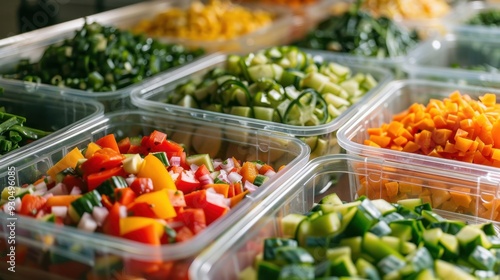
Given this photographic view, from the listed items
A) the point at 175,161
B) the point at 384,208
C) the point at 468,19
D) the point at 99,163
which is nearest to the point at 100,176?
the point at 99,163

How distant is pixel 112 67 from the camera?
8.11 feet

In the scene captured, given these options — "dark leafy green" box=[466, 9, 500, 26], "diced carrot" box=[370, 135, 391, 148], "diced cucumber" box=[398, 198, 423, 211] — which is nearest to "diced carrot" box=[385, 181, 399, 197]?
"diced cucumber" box=[398, 198, 423, 211]

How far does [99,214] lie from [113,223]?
0.16 ft

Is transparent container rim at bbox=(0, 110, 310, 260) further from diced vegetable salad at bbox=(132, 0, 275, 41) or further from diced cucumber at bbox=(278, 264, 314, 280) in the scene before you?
diced vegetable salad at bbox=(132, 0, 275, 41)

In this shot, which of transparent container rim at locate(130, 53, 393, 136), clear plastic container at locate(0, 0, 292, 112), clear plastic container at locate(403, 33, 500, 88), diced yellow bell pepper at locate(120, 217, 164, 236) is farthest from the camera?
clear plastic container at locate(403, 33, 500, 88)

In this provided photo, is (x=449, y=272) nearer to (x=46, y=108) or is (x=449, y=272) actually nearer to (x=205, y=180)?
(x=205, y=180)

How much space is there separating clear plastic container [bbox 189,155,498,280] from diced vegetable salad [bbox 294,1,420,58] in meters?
1.13

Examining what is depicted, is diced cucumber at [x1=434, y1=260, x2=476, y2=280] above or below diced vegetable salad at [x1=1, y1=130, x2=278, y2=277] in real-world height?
below

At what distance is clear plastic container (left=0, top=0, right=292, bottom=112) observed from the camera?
2281 millimetres

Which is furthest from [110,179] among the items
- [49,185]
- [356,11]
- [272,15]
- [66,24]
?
[272,15]

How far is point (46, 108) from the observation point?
223 centimetres

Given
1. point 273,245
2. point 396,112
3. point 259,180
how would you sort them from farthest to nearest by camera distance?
point 396,112 → point 259,180 → point 273,245

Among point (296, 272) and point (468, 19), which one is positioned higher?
point (468, 19)

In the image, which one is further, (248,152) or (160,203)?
(248,152)
